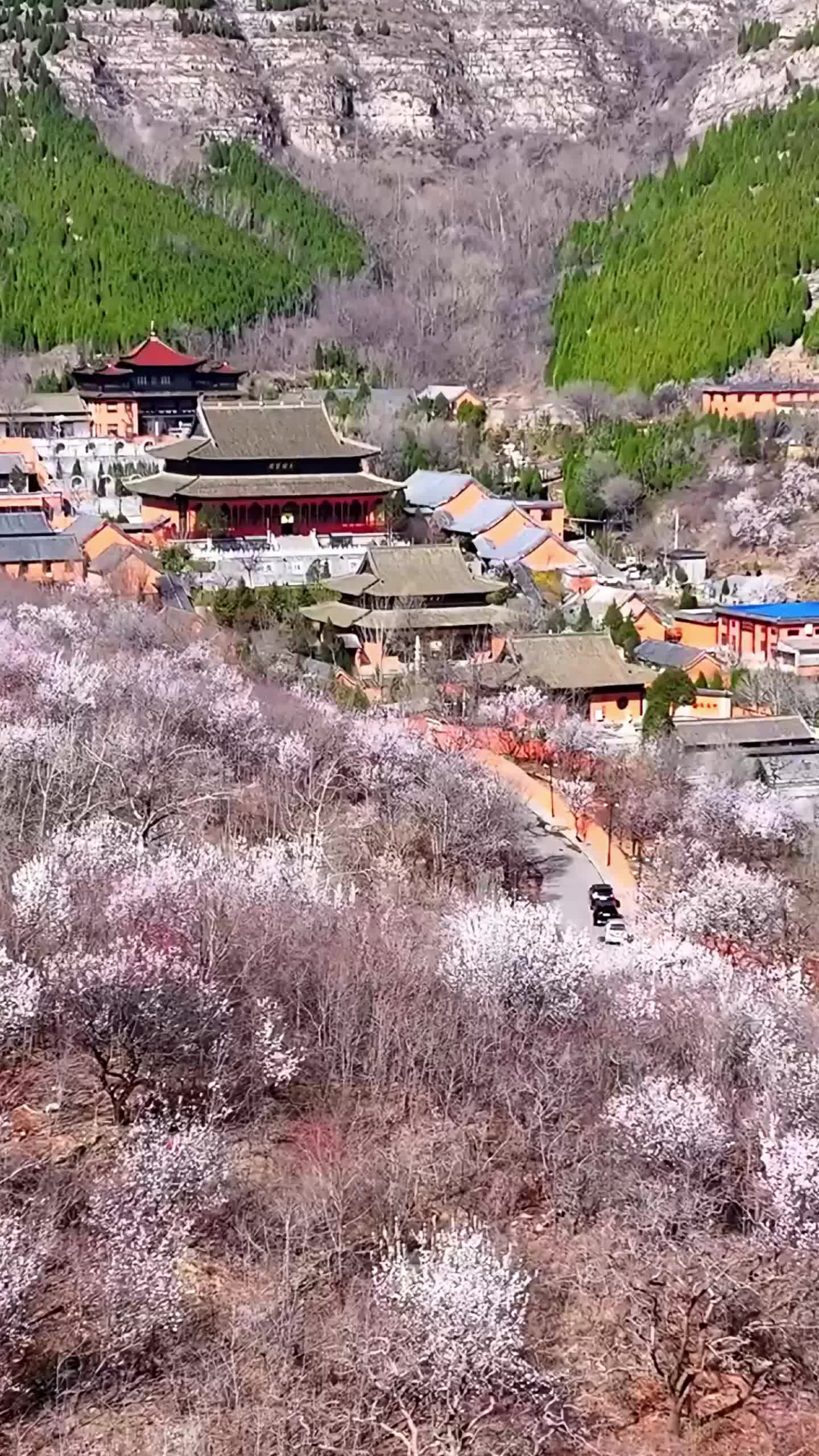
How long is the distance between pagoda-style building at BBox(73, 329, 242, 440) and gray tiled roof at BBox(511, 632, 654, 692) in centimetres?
2957

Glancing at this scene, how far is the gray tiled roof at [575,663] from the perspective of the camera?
94.4ft

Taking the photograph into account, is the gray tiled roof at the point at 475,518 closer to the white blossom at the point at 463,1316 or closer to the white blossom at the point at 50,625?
the white blossom at the point at 50,625

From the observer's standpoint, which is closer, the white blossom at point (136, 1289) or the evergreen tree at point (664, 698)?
the white blossom at point (136, 1289)

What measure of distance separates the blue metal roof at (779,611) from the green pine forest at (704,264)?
28.4 meters

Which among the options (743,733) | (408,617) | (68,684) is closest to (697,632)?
(408,617)

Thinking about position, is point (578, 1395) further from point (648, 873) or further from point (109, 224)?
point (109, 224)

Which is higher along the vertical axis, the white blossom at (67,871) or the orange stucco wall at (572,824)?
the white blossom at (67,871)

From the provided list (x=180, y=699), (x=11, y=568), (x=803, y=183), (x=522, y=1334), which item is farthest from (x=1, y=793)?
(x=803, y=183)

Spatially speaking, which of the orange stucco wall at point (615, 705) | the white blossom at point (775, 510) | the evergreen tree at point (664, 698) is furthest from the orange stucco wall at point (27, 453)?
the evergreen tree at point (664, 698)

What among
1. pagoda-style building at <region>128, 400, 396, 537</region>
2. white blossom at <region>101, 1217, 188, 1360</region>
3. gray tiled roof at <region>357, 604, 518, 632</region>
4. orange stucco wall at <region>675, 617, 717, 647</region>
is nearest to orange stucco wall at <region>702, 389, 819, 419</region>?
orange stucco wall at <region>675, 617, 717, 647</region>

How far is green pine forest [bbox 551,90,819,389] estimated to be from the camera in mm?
66438

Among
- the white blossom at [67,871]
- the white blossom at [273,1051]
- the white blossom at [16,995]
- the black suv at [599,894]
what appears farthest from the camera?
the black suv at [599,894]

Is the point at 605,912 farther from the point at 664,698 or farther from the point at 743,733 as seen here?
the point at 664,698

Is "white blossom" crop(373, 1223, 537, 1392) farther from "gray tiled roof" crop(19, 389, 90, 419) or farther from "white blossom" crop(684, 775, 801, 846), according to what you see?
"gray tiled roof" crop(19, 389, 90, 419)
